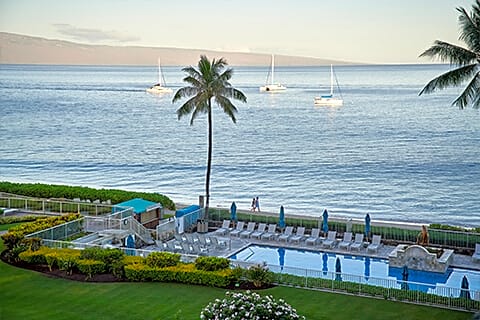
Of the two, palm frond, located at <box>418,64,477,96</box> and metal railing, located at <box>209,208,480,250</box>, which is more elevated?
palm frond, located at <box>418,64,477,96</box>

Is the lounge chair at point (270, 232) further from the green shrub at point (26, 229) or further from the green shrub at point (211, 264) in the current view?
the green shrub at point (26, 229)

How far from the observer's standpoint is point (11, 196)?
36.8m

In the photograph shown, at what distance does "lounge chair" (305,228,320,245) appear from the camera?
2920cm

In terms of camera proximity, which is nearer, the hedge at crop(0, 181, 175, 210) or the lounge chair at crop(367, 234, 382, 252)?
the lounge chair at crop(367, 234, 382, 252)

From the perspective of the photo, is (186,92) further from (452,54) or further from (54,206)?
(452,54)

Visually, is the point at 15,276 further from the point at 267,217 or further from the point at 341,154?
the point at 341,154

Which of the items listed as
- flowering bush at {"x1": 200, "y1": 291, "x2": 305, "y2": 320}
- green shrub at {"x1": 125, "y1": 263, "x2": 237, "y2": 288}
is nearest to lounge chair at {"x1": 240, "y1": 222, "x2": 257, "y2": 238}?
green shrub at {"x1": 125, "y1": 263, "x2": 237, "y2": 288}

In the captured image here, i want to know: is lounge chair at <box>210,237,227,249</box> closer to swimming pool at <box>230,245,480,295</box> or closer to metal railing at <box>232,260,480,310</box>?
swimming pool at <box>230,245,480,295</box>

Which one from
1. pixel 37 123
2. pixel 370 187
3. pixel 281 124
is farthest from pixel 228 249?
pixel 37 123

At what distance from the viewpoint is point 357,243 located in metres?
28.5

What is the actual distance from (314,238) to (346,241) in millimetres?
1503

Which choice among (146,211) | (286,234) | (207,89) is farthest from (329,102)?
(146,211)

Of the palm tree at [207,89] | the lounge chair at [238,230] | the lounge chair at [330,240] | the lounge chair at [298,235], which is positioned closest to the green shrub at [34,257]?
the lounge chair at [238,230]

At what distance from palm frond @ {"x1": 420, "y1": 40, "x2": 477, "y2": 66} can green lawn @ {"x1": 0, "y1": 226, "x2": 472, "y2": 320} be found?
1092 centimetres
